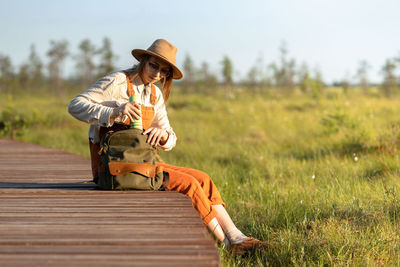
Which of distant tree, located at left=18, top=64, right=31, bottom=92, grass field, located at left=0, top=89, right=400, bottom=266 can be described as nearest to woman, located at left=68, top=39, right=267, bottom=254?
grass field, located at left=0, top=89, right=400, bottom=266

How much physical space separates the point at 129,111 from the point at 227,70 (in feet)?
150

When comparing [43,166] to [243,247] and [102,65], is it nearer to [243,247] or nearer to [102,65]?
[243,247]

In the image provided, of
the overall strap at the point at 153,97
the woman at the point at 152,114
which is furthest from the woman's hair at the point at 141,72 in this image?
the overall strap at the point at 153,97

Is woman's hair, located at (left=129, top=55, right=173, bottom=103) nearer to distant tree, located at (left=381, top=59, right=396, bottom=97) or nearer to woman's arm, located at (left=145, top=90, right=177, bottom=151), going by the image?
woman's arm, located at (left=145, top=90, right=177, bottom=151)

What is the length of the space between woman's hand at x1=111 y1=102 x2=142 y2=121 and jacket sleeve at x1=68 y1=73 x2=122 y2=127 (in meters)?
0.05

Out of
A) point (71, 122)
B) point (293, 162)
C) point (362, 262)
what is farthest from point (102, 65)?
point (362, 262)

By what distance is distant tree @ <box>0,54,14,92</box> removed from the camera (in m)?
47.7

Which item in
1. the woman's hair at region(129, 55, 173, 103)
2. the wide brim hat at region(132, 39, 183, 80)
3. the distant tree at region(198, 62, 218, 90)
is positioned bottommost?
the distant tree at region(198, 62, 218, 90)

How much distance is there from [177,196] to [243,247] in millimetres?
626

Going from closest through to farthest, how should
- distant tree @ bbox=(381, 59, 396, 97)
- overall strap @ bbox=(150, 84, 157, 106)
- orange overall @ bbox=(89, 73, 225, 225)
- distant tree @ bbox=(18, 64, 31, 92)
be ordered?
orange overall @ bbox=(89, 73, 225, 225), overall strap @ bbox=(150, 84, 157, 106), distant tree @ bbox=(381, 59, 396, 97), distant tree @ bbox=(18, 64, 31, 92)

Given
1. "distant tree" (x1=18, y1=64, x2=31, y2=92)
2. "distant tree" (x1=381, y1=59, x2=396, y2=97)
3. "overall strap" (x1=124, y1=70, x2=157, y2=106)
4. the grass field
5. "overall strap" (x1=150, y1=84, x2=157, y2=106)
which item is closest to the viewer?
the grass field

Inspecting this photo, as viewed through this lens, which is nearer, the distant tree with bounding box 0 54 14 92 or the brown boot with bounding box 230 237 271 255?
the brown boot with bounding box 230 237 271 255

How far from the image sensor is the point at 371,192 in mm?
4340

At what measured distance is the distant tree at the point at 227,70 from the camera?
48125mm
